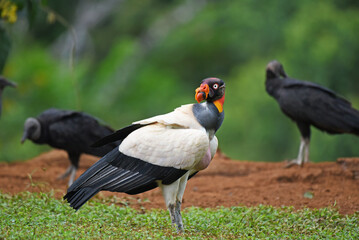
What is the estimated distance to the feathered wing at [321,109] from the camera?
780 centimetres

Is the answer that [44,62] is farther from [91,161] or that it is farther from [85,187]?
[85,187]

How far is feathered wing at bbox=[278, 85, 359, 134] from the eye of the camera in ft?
25.6

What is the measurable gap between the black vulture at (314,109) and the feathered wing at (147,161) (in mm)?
3237

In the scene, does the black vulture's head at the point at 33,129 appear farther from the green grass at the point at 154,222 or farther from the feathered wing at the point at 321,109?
the feathered wing at the point at 321,109

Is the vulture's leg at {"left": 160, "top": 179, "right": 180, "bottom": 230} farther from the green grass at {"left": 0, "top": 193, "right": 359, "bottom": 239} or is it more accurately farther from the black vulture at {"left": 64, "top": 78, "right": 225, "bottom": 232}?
the green grass at {"left": 0, "top": 193, "right": 359, "bottom": 239}

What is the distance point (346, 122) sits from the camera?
7781 mm

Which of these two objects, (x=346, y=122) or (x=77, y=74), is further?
(x=77, y=74)

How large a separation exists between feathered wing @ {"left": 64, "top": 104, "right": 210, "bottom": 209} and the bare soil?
4.54ft

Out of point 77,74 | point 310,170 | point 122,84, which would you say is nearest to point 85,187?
point 310,170

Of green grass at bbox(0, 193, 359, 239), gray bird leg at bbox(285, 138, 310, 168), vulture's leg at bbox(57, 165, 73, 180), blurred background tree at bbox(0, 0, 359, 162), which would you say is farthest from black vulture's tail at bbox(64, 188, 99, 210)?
gray bird leg at bbox(285, 138, 310, 168)

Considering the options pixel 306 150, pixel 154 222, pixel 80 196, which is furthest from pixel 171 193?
pixel 306 150

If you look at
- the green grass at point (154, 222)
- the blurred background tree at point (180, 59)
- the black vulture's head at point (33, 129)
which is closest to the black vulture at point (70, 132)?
the black vulture's head at point (33, 129)

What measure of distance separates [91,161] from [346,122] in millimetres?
3644

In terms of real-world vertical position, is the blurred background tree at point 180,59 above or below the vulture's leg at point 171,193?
below
